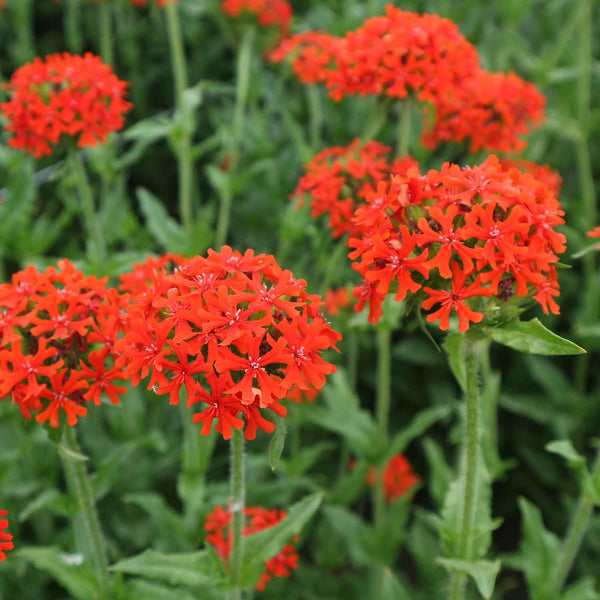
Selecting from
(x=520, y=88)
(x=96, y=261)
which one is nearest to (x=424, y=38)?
(x=520, y=88)

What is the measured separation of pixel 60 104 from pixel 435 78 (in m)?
1.52

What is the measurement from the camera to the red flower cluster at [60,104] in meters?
2.83

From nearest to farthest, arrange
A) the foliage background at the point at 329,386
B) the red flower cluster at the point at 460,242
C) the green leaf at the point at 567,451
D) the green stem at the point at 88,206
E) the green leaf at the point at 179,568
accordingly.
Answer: the red flower cluster at the point at 460,242
the green leaf at the point at 179,568
the green leaf at the point at 567,451
the green stem at the point at 88,206
the foliage background at the point at 329,386

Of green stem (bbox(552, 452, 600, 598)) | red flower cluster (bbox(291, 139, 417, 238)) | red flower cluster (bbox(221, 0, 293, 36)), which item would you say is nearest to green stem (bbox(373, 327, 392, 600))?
red flower cluster (bbox(291, 139, 417, 238))

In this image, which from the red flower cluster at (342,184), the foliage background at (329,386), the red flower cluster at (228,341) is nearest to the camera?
the red flower cluster at (228,341)

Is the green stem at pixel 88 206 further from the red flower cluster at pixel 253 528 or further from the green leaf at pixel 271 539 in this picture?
the green leaf at pixel 271 539

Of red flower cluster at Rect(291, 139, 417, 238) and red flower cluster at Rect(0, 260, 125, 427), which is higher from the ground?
red flower cluster at Rect(291, 139, 417, 238)

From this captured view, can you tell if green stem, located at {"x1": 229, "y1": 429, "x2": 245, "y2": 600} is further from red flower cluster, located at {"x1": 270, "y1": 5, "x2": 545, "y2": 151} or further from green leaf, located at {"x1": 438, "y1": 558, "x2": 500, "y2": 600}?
red flower cluster, located at {"x1": 270, "y1": 5, "x2": 545, "y2": 151}

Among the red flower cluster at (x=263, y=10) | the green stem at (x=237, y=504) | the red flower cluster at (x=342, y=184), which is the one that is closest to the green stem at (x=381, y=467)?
the red flower cluster at (x=342, y=184)

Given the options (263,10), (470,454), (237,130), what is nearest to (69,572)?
(470,454)

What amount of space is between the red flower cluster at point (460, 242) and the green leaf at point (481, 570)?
2.66ft

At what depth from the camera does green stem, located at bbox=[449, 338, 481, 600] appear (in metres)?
2.05

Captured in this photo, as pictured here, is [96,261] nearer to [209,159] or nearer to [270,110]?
[270,110]

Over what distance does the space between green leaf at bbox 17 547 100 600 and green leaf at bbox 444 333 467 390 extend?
147cm
